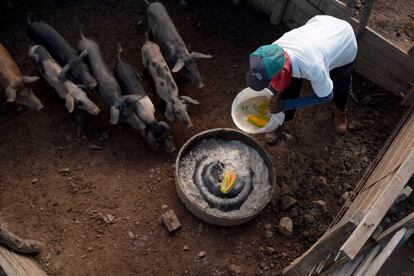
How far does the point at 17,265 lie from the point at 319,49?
13.0ft

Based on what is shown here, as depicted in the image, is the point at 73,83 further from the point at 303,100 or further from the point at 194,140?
the point at 303,100

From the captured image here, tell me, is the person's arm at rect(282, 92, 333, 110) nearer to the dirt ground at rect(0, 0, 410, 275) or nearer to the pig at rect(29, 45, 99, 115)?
the dirt ground at rect(0, 0, 410, 275)

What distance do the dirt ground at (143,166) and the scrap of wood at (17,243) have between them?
18 cm

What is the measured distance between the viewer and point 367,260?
3873mm

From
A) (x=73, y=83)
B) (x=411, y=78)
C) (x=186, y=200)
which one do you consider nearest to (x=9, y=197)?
(x=73, y=83)

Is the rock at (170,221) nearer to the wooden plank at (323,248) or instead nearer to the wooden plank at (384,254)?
the wooden plank at (323,248)

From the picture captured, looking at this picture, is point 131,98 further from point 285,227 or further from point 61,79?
point 285,227

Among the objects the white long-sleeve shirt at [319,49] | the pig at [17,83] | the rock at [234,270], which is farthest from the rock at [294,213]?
the pig at [17,83]

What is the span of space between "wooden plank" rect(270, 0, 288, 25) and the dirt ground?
148 millimetres

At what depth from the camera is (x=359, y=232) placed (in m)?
3.56

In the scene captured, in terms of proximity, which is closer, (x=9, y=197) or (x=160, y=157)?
(x=9, y=197)

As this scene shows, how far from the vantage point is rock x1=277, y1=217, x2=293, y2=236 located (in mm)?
5770

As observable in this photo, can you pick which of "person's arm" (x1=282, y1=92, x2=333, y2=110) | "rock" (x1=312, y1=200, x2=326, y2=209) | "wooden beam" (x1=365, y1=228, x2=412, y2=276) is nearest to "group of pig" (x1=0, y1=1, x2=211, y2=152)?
"person's arm" (x1=282, y1=92, x2=333, y2=110)

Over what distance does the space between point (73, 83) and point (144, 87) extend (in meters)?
1.14
